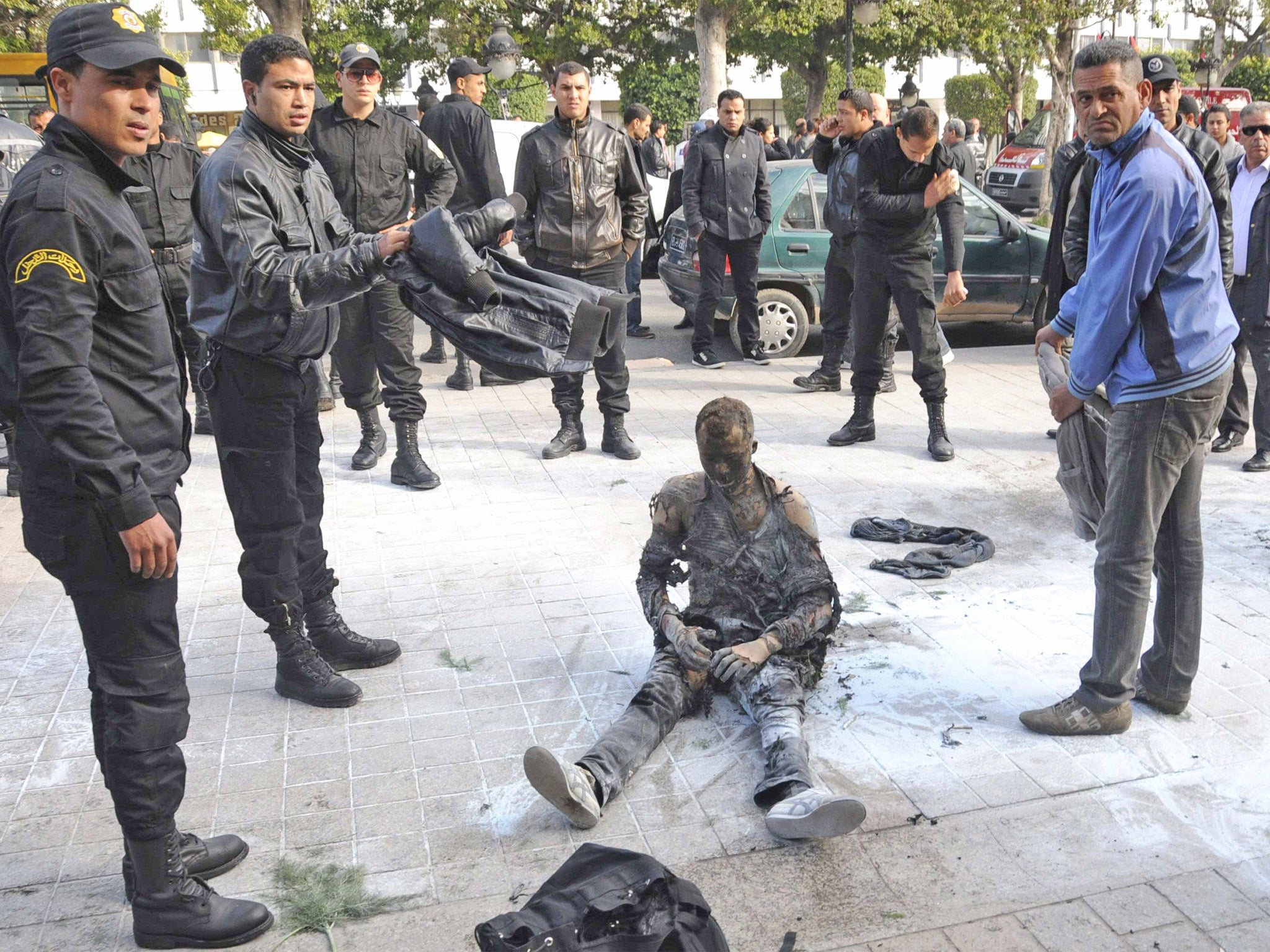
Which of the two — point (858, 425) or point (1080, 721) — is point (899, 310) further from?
point (1080, 721)

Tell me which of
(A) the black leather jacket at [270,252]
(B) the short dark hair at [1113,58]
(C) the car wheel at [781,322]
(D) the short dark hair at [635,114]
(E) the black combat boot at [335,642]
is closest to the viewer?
(A) the black leather jacket at [270,252]

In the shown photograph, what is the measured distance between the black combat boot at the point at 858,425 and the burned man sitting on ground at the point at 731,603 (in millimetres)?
3700

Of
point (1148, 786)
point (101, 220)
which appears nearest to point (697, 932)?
point (1148, 786)

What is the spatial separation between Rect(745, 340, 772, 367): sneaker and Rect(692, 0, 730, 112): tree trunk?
1657 cm

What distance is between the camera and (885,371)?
9.53 meters

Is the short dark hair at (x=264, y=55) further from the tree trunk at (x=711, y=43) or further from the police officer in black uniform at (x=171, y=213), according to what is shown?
the tree trunk at (x=711, y=43)

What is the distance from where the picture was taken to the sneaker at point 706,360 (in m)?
10.8

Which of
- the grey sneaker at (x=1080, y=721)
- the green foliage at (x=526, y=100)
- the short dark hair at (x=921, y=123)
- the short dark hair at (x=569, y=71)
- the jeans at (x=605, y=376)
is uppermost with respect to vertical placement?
the green foliage at (x=526, y=100)

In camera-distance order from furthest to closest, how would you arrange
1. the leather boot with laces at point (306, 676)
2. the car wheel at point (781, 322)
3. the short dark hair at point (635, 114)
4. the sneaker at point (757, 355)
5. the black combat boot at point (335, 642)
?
the short dark hair at point (635, 114) → the car wheel at point (781, 322) → the sneaker at point (757, 355) → the black combat boot at point (335, 642) → the leather boot with laces at point (306, 676)

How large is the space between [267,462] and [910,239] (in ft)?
15.5

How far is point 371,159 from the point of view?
724 centimetres

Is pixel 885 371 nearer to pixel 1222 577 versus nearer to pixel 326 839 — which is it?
pixel 1222 577

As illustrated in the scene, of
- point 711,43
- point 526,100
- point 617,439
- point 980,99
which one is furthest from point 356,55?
point 980,99

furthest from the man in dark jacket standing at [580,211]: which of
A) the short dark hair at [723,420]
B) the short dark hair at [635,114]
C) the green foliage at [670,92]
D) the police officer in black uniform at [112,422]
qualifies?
the green foliage at [670,92]
